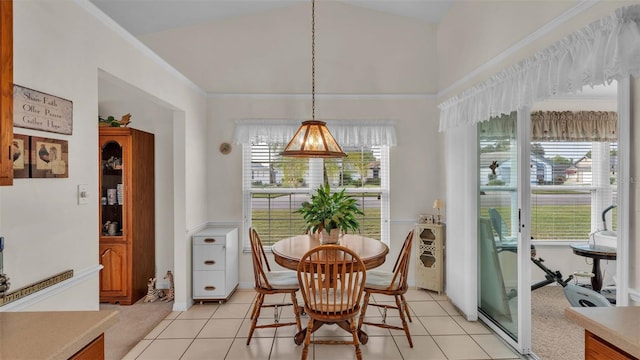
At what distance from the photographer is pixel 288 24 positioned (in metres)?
4.20

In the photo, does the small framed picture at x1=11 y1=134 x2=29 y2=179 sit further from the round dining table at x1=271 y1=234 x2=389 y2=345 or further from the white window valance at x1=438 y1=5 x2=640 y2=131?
the white window valance at x1=438 y1=5 x2=640 y2=131

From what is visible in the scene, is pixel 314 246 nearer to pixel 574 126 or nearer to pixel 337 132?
pixel 337 132

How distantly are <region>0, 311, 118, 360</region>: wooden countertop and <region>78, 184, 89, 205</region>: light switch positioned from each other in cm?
97

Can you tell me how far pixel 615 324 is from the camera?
3.66 feet

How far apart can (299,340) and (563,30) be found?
2.95 metres

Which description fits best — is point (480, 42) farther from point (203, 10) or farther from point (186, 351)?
point (186, 351)

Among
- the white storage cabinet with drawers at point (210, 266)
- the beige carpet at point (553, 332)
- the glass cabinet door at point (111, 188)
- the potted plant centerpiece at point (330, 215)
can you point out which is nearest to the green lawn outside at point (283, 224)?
the white storage cabinet with drawers at point (210, 266)

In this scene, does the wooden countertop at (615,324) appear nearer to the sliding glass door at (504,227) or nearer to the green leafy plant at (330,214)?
the sliding glass door at (504,227)

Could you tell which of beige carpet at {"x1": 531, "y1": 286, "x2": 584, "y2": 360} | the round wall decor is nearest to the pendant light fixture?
the round wall decor

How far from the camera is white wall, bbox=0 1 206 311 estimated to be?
1.59m

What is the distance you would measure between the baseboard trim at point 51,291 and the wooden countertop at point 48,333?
0.52 m

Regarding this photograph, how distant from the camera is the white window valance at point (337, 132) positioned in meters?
4.16

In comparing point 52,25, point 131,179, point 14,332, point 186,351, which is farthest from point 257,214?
point 14,332

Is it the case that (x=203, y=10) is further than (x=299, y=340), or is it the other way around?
(x=203, y=10)
